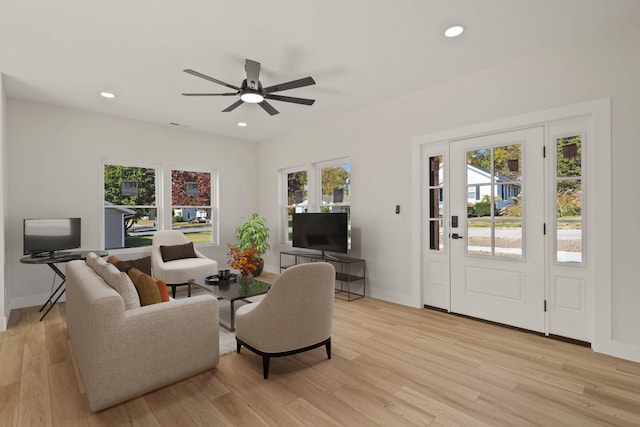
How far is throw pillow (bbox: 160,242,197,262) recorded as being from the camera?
4.93 m

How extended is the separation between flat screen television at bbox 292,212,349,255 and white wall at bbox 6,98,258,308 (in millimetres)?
2406

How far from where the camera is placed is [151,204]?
554 centimetres

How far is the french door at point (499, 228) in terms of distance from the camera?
10.5ft

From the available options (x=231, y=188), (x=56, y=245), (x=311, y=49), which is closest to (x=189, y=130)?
(x=231, y=188)

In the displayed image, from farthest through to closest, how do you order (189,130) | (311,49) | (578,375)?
(189,130) < (311,49) < (578,375)

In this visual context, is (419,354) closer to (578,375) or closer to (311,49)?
(578,375)

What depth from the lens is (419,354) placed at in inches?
110

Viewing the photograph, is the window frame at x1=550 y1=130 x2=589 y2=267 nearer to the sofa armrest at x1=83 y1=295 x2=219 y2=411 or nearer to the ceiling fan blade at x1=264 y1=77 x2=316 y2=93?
the ceiling fan blade at x1=264 y1=77 x2=316 y2=93

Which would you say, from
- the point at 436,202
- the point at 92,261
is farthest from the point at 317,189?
the point at 92,261

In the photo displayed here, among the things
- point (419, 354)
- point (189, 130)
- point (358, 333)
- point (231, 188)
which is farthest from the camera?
point (231, 188)

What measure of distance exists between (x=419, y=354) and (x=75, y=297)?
292 centimetres

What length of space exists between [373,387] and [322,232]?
111 inches

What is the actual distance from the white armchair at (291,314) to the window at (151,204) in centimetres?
372

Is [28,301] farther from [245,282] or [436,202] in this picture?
[436,202]
